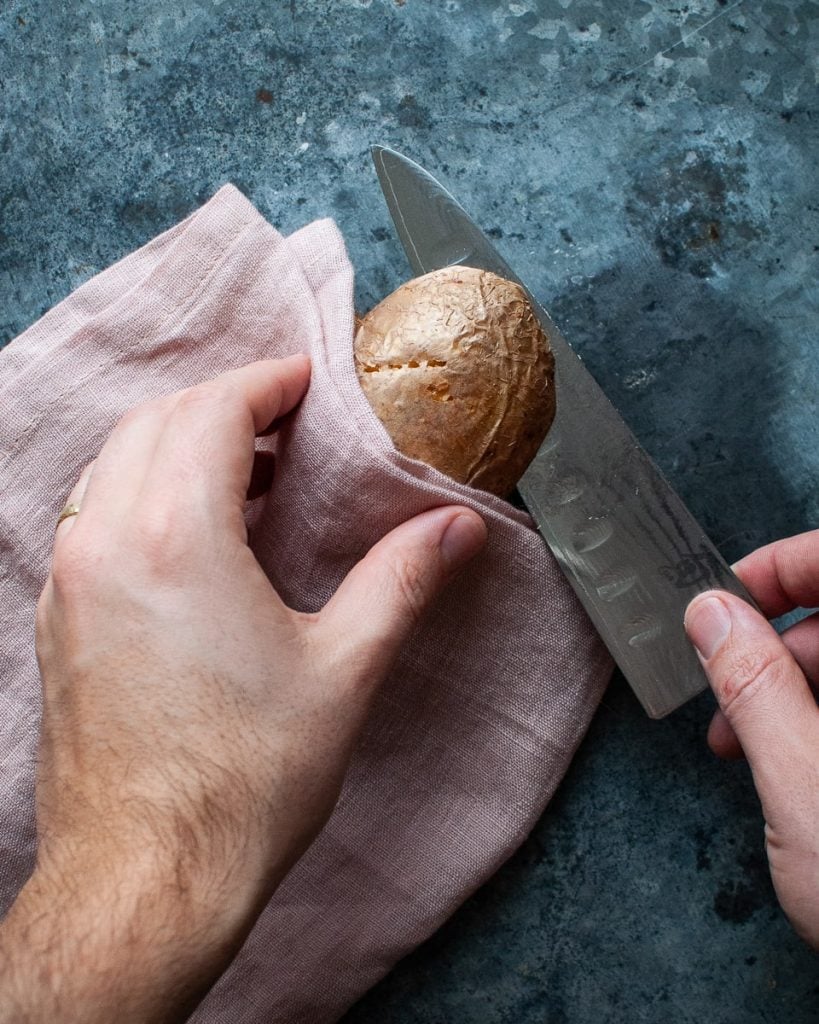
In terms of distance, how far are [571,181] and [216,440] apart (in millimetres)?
909

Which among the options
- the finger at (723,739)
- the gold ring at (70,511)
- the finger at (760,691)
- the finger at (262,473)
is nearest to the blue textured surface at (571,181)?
the finger at (723,739)

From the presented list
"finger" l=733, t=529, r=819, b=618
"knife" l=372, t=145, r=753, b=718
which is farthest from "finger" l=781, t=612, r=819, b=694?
"knife" l=372, t=145, r=753, b=718

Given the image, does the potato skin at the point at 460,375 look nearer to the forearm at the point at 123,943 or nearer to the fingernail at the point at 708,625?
the fingernail at the point at 708,625

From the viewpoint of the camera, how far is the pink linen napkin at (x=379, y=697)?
1.51 m

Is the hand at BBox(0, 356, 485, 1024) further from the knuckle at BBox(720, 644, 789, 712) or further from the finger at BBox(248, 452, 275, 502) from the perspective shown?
the knuckle at BBox(720, 644, 789, 712)

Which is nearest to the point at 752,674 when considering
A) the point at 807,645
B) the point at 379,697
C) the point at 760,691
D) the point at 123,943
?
the point at 760,691

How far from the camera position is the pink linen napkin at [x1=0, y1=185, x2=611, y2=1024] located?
151 centimetres

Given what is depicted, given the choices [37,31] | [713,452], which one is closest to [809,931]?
[713,452]

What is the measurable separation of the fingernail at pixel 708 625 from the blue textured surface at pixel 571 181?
265mm

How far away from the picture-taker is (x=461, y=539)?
50.9 inches

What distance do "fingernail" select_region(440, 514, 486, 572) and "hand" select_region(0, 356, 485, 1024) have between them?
13 centimetres

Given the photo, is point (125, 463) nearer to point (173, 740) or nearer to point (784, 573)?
point (173, 740)

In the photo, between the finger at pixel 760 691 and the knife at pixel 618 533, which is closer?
the finger at pixel 760 691

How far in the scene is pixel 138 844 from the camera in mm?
1146
